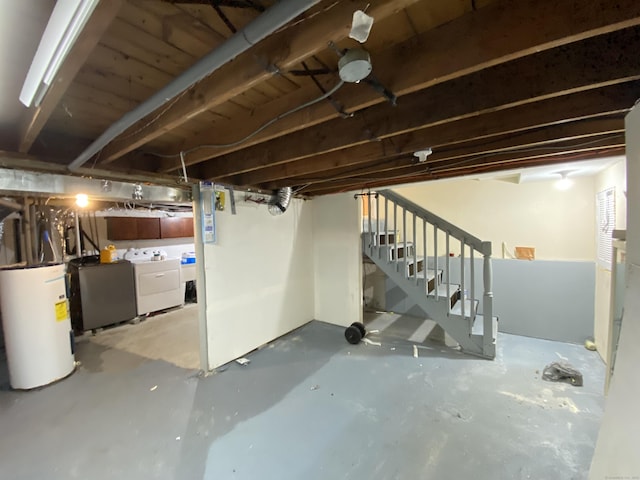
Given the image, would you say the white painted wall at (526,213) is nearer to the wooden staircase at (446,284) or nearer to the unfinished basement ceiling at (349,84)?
the wooden staircase at (446,284)

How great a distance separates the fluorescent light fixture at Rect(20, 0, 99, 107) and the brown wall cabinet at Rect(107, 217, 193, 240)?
4.28 meters

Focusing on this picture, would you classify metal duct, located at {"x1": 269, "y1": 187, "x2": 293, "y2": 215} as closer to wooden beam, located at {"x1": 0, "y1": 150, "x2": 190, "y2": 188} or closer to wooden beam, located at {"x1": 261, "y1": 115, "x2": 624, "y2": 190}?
wooden beam, located at {"x1": 261, "y1": 115, "x2": 624, "y2": 190}

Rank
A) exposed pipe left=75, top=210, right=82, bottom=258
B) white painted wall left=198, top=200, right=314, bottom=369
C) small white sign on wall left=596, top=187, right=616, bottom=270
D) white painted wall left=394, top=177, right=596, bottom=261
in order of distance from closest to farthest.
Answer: small white sign on wall left=596, top=187, right=616, bottom=270, white painted wall left=198, top=200, right=314, bottom=369, white painted wall left=394, top=177, right=596, bottom=261, exposed pipe left=75, top=210, right=82, bottom=258

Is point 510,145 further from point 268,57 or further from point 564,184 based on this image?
point 564,184

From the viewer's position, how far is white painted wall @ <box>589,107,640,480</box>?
955mm

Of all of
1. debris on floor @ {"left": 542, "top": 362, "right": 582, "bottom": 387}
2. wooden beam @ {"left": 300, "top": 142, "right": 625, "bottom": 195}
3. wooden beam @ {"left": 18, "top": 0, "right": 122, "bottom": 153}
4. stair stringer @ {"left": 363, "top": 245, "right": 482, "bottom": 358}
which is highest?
wooden beam @ {"left": 18, "top": 0, "right": 122, "bottom": 153}

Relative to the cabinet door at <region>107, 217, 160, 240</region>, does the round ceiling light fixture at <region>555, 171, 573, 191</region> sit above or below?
above

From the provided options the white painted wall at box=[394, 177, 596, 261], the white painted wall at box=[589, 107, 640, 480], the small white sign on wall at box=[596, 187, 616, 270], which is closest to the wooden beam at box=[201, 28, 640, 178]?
the white painted wall at box=[589, 107, 640, 480]

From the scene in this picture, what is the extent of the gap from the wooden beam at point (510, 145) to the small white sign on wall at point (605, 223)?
1.17 m

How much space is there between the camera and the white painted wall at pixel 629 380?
0.96 metres

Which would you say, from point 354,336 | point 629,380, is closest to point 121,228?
point 354,336

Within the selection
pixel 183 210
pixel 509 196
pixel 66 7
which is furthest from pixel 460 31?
pixel 183 210

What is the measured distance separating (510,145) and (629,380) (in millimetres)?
1441

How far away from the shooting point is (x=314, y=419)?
6.64ft
